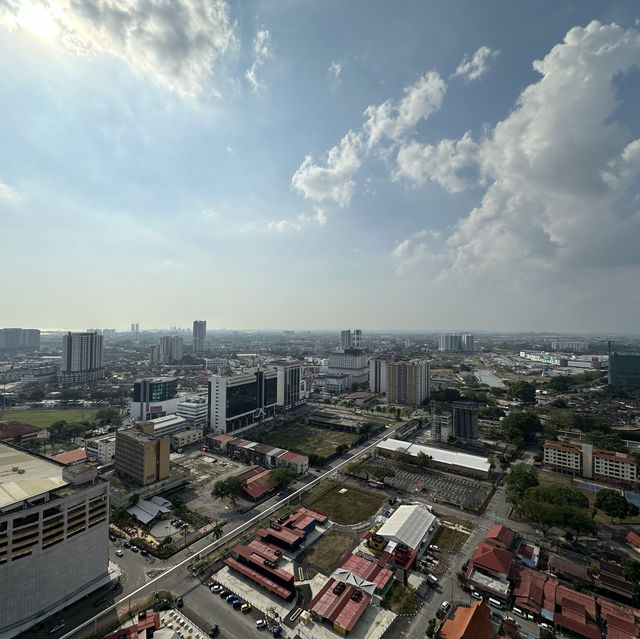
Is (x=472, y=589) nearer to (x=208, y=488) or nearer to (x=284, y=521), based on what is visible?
(x=284, y=521)

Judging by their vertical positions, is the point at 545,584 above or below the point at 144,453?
below

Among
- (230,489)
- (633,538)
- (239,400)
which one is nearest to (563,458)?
(633,538)

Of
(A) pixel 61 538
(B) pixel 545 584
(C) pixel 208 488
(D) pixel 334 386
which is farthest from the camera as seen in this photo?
(D) pixel 334 386

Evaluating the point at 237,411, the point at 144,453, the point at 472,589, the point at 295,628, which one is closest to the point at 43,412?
the point at 237,411

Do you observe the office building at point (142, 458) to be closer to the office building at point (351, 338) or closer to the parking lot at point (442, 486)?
the parking lot at point (442, 486)

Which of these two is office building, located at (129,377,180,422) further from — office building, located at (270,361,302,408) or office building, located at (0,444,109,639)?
office building, located at (0,444,109,639)

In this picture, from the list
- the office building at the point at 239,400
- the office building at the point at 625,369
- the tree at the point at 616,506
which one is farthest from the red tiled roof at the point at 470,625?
the office building at the point at 625,369
